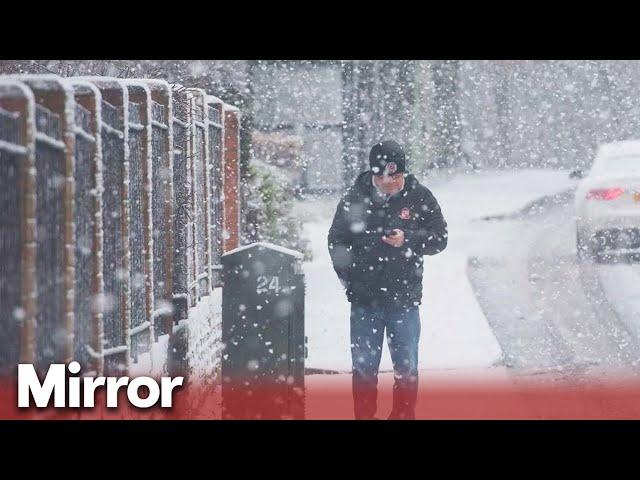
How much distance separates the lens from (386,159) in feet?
20.6

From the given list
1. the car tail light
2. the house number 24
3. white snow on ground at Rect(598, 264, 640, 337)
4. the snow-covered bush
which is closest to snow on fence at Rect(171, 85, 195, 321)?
the house number 24

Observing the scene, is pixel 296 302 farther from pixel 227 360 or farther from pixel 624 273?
pixel 624 273

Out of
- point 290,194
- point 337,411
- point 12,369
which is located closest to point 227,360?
point 337,411

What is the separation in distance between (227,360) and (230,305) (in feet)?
1.10

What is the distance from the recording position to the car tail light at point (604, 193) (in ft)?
36.9

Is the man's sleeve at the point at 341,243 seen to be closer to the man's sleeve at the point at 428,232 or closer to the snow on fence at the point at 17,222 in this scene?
the man's sleeve at the point at 428,232

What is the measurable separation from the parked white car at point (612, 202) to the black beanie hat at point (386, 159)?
5.58m

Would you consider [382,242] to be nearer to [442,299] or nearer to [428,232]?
[428,232]

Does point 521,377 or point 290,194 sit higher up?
point 290,194

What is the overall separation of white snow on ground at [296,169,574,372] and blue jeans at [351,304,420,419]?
8.22 feet

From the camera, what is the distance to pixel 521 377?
342 inches

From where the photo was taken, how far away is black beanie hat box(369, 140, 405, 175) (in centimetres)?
627

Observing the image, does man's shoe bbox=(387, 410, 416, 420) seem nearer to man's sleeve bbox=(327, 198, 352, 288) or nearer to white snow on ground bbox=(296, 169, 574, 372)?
man's sleeve bbox=(327, 198, 352, 288)

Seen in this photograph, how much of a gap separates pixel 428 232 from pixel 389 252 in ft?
0.84
